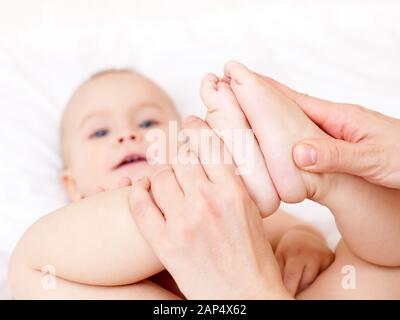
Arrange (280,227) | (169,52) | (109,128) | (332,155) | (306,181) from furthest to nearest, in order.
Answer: (169,52) < (109,128) < (280,227) < (306,181) < (332,155)

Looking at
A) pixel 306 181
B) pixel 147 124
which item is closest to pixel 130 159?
pixel 147 124

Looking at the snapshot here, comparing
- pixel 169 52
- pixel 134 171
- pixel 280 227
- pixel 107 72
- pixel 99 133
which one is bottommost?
pixel 280 227

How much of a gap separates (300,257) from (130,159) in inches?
19.4

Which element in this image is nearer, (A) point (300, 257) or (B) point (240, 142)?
(B) point (240, 142)

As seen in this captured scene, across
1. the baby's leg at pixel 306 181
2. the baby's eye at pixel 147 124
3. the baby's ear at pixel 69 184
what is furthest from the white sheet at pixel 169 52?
the baby's leg at pixel 306 181

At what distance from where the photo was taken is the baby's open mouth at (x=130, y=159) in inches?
57.0

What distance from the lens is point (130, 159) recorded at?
1453 millimetres

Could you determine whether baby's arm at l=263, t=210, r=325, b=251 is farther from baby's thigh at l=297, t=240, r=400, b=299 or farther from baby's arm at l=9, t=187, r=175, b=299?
baby's arm at l=9, t=187, r=175, b=299

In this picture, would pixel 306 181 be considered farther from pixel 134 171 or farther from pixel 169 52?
pixel 169 52

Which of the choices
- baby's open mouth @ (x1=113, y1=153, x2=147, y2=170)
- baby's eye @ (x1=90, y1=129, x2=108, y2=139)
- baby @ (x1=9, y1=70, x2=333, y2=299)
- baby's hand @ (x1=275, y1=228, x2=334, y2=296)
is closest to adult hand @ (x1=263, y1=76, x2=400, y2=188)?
baby @ (x1=9, y1=70, x2=333, y2=299)

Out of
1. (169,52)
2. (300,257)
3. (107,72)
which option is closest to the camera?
(300,257)

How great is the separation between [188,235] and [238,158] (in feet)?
0.54

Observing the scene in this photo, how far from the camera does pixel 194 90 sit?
1.75 meters

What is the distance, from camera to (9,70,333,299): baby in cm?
101
